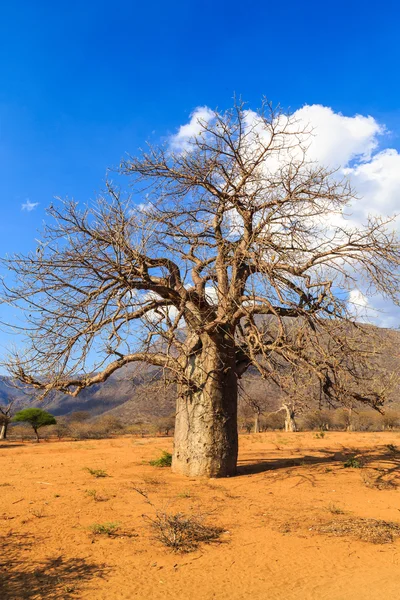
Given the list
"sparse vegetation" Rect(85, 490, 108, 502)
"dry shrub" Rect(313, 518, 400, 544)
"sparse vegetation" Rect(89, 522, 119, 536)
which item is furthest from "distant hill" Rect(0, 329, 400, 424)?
Answer: "dry shrub" Rect(313, 518, 400, 544)

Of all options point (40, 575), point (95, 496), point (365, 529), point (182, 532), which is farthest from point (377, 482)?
point (40, 575)

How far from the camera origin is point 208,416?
7.38 meters

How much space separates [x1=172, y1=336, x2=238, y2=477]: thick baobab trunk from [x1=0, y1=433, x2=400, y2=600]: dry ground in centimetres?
40

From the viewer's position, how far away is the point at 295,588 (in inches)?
128

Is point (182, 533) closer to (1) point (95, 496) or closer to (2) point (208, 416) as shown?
(1) point (95, 496)

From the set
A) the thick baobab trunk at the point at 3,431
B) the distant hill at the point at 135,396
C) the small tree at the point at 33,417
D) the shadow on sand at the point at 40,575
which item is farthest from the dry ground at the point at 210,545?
the thick baobab trunk at the point at 3,431

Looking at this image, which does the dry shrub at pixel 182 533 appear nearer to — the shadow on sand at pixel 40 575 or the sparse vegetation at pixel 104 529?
the sparse vegetation at pixel 104 529

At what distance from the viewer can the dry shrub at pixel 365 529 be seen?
167 inches

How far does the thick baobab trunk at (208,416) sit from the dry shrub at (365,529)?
9.33 feet

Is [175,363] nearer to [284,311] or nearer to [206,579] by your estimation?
[284,311]

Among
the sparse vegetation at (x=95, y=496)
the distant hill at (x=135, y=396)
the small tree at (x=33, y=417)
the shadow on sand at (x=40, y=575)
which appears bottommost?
the shadow on sand at (x=40, y=575)

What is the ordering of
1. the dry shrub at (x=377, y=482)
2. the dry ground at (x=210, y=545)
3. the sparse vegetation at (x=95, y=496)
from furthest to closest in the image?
the dry shrub at (x=377, y=482) → the sparse vegetation at (x=95, y=496) → the dry ground at (x=210, y=545)

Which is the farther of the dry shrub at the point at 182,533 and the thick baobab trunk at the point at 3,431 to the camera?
the thick baobab trunk at the point at 3,431

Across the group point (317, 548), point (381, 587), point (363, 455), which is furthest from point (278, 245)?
point (363, 455)
